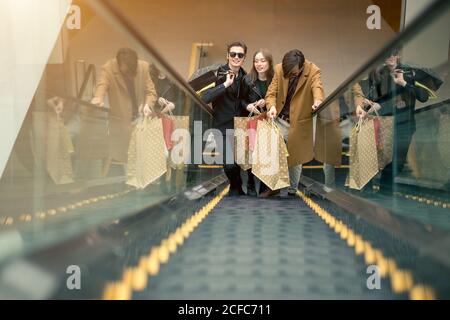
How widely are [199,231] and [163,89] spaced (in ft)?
4.57

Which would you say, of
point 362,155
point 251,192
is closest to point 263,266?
point 362,155

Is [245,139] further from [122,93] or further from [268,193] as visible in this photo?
[122,93]

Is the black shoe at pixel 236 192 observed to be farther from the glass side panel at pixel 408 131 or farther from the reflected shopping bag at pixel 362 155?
the glass side panel at pixel 408 131

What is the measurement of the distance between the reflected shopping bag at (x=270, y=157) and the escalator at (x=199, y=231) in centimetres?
118

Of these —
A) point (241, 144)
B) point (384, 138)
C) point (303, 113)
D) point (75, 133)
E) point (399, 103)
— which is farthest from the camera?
point (241, 144)

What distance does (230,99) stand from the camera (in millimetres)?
7477

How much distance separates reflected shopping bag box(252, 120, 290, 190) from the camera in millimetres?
6664

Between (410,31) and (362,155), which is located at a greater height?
(410,31)

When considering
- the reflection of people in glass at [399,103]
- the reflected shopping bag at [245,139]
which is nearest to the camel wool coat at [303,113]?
the reflected shopping bag at [245,139]

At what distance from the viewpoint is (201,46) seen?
628 inches

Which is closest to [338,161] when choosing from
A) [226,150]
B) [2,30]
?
[226,150]

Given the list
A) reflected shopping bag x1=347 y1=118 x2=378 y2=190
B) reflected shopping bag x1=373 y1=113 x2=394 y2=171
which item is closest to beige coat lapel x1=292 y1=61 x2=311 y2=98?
reflected shopping bag x1=347 y1=118 x2=378 y2=190
